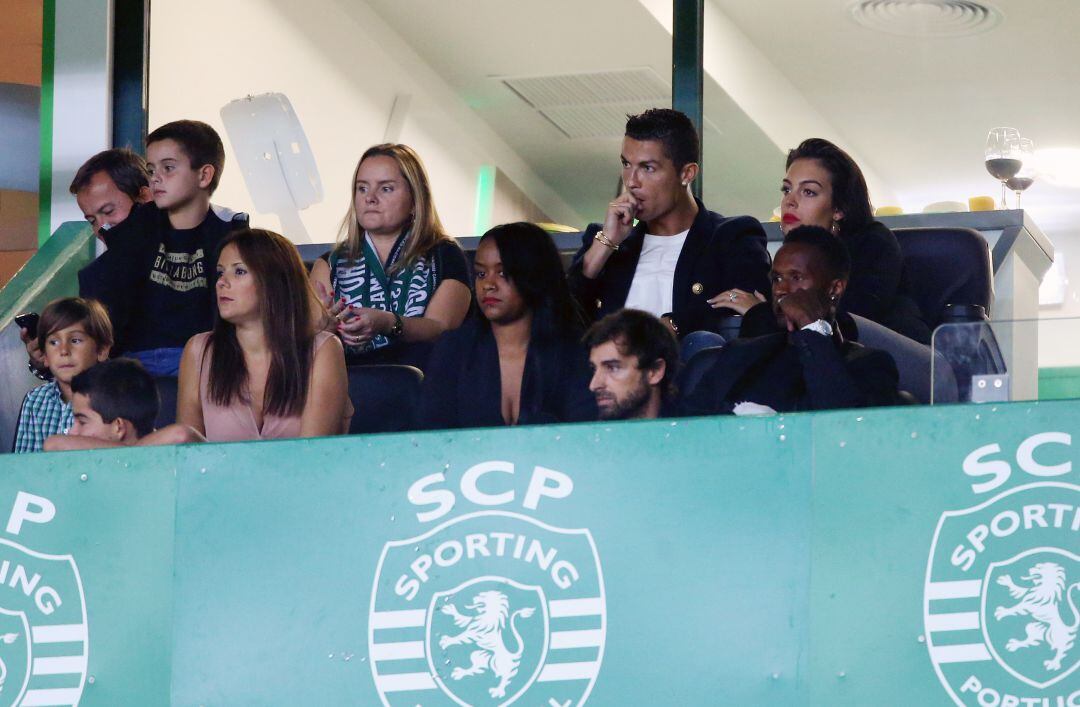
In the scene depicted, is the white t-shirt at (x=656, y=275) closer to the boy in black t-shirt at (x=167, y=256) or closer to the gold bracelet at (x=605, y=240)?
the gold bracelet at (x=605, y=240)

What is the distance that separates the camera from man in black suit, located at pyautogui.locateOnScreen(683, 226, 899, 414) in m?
2.98

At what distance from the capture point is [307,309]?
11.6 ft

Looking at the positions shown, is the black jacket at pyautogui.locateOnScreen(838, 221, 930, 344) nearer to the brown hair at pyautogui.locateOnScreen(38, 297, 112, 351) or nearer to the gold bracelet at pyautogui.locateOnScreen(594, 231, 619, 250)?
the gold bracelet at pyautogui.locateOnScreen(594, 231, 619, 250)

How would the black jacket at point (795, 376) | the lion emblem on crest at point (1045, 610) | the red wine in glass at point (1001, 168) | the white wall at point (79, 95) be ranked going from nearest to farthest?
the lion emblem on crest at point (1045, 610) → the black jacket at point (795, 376) → the white wall at point (79, 95) → the red wine in glass at point (1001, 168)

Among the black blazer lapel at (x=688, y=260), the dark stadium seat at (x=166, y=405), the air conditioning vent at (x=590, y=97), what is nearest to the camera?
the dark stadium seat at (x=166, y=405)

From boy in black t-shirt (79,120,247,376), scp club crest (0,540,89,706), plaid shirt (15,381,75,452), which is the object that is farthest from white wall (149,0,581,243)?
scp club crest (0,540,89,706)

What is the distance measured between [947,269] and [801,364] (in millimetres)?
1065

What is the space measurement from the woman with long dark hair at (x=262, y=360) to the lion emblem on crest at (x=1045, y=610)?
139 cm

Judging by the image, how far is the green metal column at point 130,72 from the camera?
5469 millimetres

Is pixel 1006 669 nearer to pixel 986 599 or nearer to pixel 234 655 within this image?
pixel 986 599

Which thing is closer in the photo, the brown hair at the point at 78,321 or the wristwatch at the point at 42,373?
the brown hair at the point at 78,321

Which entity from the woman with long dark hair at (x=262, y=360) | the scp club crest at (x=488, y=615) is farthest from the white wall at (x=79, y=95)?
the scp club crest at (x=488, y=615)

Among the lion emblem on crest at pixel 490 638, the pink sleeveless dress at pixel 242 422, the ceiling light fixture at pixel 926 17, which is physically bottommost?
the lion emblem on crest at pixel 490 638

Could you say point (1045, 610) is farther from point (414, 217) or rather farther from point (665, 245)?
point (414, 217)
